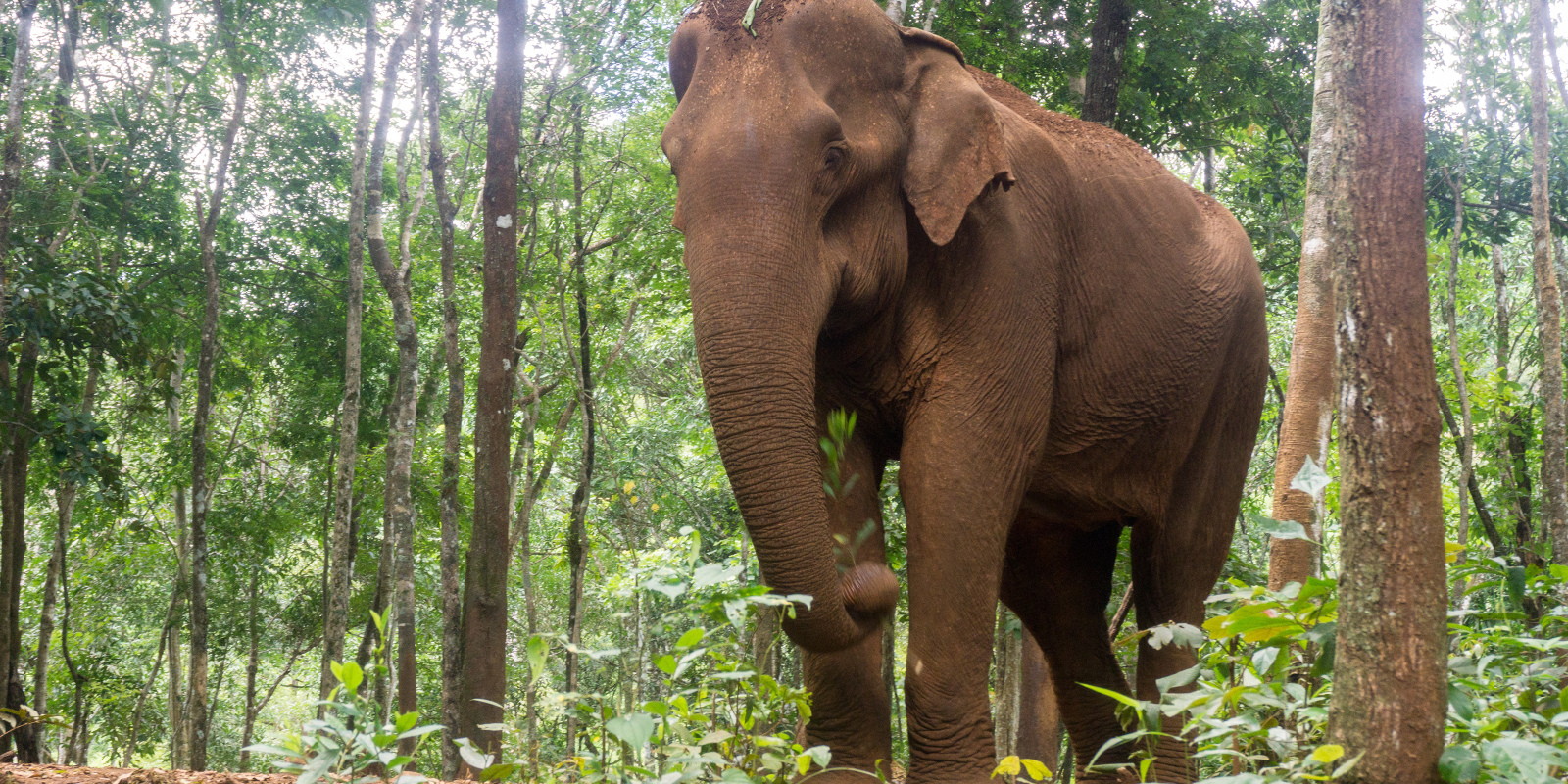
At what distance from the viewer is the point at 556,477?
21.5 m

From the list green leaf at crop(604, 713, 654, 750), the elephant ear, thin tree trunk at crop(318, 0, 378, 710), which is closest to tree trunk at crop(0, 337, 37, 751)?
thin tree trunk at crop(318, 0, 378, 710)

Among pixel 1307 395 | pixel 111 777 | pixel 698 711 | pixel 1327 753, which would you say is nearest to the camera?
pixel 1327 753

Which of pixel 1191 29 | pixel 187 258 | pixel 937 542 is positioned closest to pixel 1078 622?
pixel 937 542

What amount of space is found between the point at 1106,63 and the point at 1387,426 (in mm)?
5313

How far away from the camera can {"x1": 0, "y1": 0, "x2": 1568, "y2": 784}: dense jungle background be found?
2.72 meters

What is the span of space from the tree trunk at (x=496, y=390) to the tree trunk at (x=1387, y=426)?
4842mm

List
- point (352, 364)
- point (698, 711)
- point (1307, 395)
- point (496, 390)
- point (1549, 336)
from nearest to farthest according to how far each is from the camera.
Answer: point (698, 711)
point (1307, 395)
point (496, 390)
point (1549, 336)
point (352, 364)

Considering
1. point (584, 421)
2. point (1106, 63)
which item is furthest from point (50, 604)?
point (1106, 63)

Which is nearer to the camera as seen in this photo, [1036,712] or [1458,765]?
[1458,765]

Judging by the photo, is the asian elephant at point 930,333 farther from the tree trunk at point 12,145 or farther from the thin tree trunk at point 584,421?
the thin tree trunk at point 584,421

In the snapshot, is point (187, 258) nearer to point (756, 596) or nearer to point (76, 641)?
point (76, 641)

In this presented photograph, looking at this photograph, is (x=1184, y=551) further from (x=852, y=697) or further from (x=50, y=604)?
(x=50, y=604)

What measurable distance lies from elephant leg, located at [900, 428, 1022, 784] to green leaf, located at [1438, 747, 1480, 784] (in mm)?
1613

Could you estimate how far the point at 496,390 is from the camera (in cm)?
631
